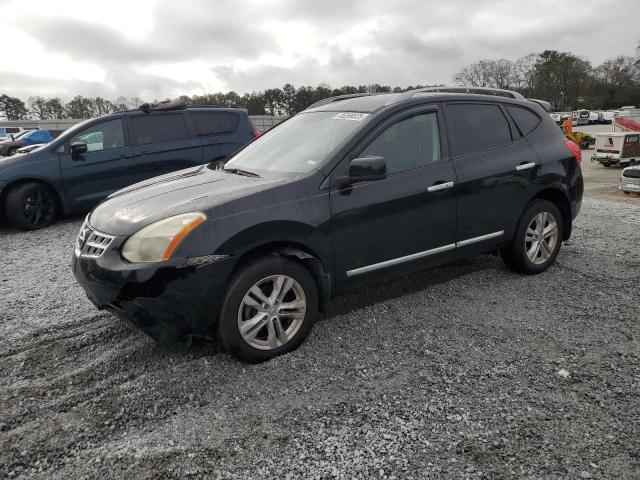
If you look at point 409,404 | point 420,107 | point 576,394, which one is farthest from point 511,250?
point 409,404

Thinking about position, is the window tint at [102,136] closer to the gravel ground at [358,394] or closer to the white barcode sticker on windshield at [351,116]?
the gravel ground at [358,394]

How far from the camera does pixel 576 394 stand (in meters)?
2.79

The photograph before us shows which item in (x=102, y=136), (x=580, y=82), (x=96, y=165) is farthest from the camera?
(x=580, y=82)

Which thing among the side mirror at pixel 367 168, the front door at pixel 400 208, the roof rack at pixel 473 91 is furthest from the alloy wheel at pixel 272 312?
the roof rack at pixel 473 91

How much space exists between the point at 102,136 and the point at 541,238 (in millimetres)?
6655

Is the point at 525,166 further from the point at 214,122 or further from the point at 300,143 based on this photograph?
the point at 214,122

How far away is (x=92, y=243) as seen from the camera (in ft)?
10.3

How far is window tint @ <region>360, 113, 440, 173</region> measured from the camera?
144 inches

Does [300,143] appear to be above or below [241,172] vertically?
above

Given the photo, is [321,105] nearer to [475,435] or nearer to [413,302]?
[413,302]

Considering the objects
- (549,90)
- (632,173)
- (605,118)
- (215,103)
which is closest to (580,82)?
(549,90)

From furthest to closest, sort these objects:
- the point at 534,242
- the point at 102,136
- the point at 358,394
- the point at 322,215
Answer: the point at 102,136
the point at 534,242
the point at 322,215
the point at 358,394

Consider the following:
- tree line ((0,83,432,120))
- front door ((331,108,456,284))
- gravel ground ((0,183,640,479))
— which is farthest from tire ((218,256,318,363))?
tree line ((0,83,432,120))

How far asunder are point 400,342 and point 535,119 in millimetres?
2725
